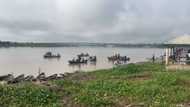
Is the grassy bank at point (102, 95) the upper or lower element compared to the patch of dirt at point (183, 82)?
lower

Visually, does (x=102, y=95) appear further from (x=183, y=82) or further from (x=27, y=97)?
(x=183, y=82)

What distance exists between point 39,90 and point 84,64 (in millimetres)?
55949

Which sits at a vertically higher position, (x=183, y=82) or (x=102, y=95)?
(x=183, y=82)

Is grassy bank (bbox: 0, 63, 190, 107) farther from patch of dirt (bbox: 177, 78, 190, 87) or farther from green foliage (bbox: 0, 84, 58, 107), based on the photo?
patch of dirt (bbox: 177, 78, 190, 87)

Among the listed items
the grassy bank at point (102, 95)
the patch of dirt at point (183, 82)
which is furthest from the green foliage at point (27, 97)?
the patch of dirt at point (183, 82)

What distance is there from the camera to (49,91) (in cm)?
1584

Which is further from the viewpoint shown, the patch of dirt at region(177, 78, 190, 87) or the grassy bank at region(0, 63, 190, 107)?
the patch of dirt at region(177, 78, 190, 87)

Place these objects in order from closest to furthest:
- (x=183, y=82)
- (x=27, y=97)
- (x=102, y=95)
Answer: (x=27, y=97)
(x=102, y=95)
(x=183, y=82)

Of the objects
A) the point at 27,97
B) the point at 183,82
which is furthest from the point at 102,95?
the point at 183,82

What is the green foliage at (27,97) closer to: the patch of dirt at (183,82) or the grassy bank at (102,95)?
the grassy bank at (102,95)

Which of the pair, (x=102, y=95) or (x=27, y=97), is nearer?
(x=27, y=97)

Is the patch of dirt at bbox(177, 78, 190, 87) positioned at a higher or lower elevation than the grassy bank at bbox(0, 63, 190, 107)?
higher

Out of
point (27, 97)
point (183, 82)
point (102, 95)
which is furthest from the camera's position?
point (183, 82)

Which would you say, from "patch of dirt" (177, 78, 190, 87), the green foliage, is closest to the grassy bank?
the green foliage
